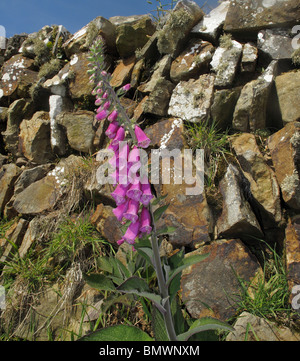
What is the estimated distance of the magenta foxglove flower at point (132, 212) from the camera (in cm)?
212

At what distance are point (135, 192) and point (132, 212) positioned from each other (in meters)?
0.17

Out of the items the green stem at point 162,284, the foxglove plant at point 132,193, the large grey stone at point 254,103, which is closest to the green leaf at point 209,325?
the foxglove plant at point 132,193

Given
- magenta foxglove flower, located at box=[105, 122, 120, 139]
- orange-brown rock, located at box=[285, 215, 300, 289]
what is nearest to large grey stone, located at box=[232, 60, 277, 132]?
orange-brown rock, located at box=[285, 215, 300, 289]

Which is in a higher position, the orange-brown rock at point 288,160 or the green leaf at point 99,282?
the orange-brown rock at point 288,160

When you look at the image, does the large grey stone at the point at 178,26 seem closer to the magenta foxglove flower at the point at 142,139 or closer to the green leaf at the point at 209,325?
the magenta foxglove flower at the point at 142,139

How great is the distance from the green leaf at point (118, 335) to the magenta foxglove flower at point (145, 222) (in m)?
0.84

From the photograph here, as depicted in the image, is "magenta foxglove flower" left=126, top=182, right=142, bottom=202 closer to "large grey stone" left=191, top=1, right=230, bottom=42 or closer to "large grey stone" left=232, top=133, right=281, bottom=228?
"large grey stone" left=232, top=133, right=281, bottom=228

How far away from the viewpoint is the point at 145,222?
2104 millimetres

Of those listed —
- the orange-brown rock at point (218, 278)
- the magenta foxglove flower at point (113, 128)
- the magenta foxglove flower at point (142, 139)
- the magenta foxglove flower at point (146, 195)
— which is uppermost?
the magenta foxglove flower at point (113, 128)

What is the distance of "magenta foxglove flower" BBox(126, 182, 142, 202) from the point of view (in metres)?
2.07

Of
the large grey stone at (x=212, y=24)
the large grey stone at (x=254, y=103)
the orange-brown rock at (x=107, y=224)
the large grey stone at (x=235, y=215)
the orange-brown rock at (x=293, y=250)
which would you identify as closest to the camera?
the orange-brown rock at (x=293, y=250)

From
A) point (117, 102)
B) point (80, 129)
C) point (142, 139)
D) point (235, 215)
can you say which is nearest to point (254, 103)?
point (235, 215)

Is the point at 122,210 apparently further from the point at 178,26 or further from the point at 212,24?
the point at 212,24

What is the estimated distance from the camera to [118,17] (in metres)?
5.66
